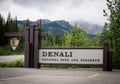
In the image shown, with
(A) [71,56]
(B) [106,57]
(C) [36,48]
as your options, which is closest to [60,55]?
(A) [71,56]

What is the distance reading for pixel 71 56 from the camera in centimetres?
2592

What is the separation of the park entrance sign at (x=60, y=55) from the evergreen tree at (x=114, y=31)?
13.1 feet

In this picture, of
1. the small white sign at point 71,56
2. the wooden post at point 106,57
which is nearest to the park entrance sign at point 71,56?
the small white sign at point 71,56

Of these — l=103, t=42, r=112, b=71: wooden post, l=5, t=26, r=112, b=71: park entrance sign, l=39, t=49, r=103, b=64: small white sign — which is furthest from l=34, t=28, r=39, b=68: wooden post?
l=103, t=42, r=112, b=71: wooden post

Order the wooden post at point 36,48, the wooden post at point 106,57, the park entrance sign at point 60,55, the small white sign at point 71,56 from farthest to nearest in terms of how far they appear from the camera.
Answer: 1. the wooden post at point 36,48
2. the small white sign at point 71,56
3. the park entrance sign at point 60,55
4. the wooden post at point 106,57

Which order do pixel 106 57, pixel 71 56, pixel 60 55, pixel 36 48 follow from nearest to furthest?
pixel 106 57, pixel 71 56, pixel 60 55, pixel 36 48

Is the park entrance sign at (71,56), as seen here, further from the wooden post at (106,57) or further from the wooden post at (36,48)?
the wooden post at (106,57)

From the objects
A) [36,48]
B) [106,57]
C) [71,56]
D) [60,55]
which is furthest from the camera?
[36,48]

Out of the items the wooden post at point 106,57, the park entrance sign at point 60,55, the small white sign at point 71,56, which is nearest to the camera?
the wooden post at point 106,57

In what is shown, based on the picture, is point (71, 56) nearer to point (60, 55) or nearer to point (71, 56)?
point (71, 56)

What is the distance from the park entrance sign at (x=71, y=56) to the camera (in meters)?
25.3

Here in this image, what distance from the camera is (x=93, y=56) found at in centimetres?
2538

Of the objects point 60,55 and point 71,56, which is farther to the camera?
point 60,55

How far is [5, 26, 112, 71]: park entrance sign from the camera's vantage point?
2503cm
